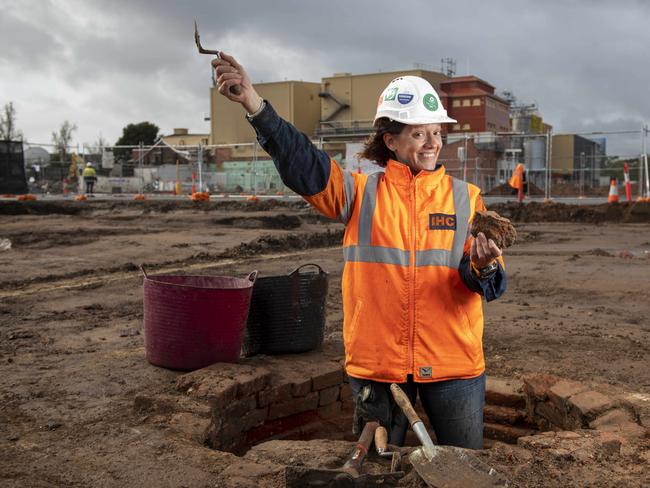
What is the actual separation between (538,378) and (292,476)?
8.08 ft

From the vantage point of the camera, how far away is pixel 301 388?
4.79 m

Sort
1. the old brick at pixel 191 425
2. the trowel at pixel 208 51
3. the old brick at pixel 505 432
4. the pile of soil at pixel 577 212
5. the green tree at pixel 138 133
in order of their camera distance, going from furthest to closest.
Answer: the green tree at pixel 138 133 < the pile of soil at pixel 577 212 < the old brick at pixel 505 432 < the old brick at pixel 191 425 < the trowel at pixel 208 51

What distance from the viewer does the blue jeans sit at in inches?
121

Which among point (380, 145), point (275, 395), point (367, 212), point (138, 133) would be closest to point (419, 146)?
point (380, 145)

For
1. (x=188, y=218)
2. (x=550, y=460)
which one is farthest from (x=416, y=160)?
(x=188, y=218)

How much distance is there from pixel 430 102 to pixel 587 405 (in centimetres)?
219

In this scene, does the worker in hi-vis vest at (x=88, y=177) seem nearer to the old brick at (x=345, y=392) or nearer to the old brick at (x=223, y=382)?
the old brick at (x=345, y=392)

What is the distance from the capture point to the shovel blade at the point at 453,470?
2654 mm

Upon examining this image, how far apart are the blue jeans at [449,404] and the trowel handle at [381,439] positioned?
95 mm

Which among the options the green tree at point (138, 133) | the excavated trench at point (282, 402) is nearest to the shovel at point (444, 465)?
the excavated trench at point (282, 402)

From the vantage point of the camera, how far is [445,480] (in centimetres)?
266

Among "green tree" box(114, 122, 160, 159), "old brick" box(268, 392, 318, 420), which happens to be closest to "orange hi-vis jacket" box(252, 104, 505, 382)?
"old brick" box(268, 392, 318, 420)

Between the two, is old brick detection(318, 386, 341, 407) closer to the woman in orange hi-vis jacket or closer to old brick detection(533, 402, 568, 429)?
old brick detection(533, 402, 568, 429)

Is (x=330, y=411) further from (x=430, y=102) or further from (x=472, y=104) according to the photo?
(x=472, y=104)
